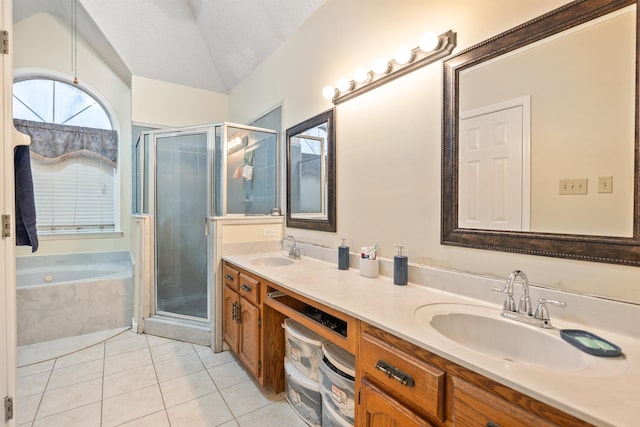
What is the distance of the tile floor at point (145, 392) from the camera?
1.67 m

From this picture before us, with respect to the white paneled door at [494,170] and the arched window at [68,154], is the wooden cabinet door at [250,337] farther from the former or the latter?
the arched window at [68,154]

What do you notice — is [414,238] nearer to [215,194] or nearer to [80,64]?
[215,194]

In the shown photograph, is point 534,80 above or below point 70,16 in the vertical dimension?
below

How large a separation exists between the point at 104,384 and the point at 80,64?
3.74m

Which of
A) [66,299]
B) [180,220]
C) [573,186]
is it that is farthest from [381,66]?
[66,299]

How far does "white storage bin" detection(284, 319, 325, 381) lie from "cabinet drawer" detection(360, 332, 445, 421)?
502mm

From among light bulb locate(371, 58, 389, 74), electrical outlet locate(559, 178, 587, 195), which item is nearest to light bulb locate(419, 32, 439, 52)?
light bulb locate(371, 58, 389, 74)

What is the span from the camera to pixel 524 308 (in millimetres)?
1036

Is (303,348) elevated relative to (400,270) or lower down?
lower down

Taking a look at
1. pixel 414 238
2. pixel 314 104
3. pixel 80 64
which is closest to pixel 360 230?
pixel 414 238

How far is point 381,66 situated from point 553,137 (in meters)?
0.94

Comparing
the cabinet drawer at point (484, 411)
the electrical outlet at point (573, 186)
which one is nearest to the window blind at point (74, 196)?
the cabinet drawer at point (484, 411)

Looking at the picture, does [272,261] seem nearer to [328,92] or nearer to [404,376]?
[328,92]

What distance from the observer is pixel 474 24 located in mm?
1281
